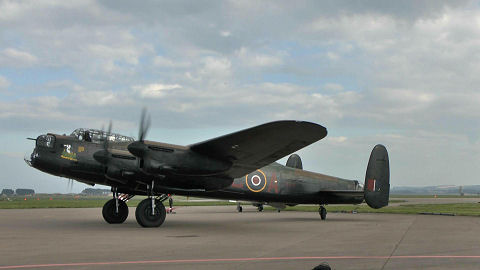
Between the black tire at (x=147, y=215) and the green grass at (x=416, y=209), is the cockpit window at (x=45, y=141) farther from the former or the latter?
the green grass at (x=416, y=209)

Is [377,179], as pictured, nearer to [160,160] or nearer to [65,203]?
[160,160]

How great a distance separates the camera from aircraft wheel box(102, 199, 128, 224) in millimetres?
16703

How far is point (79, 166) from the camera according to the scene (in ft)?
47.9

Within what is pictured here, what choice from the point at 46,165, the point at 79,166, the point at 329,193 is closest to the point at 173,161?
the point at 79,166

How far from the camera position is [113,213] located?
1678cm

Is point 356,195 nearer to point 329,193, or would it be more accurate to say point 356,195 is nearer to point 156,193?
point 329,193

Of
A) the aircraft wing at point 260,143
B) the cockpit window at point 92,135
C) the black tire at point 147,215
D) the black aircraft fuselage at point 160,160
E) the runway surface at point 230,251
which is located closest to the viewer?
the runway surface at point 230,251

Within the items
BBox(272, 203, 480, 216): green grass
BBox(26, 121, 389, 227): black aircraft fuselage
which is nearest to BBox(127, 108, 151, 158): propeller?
BBox(26, 121, 389, 227): black aircraft fuselage

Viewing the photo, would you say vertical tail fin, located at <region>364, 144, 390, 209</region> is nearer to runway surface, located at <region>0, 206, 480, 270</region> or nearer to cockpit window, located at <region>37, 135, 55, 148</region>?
runway surface, located at <region>0, 206, 480, 270</region>

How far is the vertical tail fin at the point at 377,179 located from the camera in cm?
1889

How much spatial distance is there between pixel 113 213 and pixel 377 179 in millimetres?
11143

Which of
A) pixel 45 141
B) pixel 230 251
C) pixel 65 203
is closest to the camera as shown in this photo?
pixel 230 251

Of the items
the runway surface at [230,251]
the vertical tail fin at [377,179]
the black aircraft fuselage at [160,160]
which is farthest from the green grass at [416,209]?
the runway surface at [230,251]

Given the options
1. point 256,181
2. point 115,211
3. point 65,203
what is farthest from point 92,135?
point 65,203
